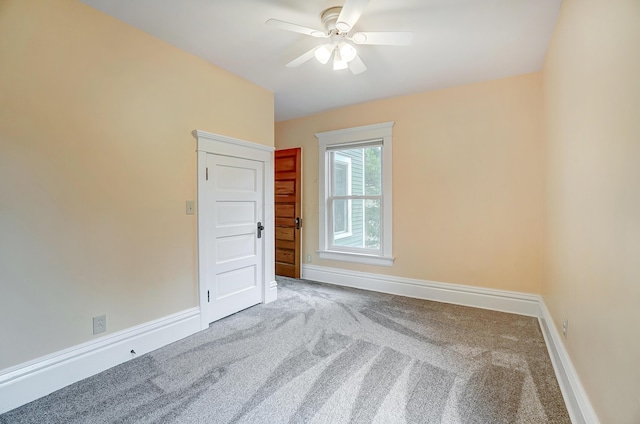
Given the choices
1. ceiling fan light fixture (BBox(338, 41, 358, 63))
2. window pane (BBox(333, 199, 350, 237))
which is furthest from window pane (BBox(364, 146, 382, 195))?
ceiling fan light fixture (BBox(338, 41, 358, 63))

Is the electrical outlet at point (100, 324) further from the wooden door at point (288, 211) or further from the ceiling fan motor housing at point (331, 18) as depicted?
the wooden door at point (288, 211)

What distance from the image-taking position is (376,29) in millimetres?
2316

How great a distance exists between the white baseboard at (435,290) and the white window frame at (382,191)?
22cm

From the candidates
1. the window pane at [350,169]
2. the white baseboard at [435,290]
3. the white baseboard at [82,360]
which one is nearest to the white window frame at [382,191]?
the window pane at [350,169]

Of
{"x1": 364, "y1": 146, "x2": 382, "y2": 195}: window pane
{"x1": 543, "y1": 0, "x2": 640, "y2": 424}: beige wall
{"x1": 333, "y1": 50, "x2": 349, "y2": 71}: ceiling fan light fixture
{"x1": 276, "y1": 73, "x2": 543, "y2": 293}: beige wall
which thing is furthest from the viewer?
{"x1": 364, "y1": 146, "x2": 382, "y2": 195}: window pane

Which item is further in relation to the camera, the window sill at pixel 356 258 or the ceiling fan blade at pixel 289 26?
the window sill at pixel 356 258

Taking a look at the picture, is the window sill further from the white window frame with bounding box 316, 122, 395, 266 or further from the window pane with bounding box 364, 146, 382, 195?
the window pane with bounding box 364, 146, 382, 195

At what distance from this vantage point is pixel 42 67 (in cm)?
186

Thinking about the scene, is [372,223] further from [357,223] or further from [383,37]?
[383,37]

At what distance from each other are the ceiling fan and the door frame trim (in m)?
1.08

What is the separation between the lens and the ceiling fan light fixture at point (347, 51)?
2238 mm

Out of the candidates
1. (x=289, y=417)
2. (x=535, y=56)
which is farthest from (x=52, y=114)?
(x=535, y=56)

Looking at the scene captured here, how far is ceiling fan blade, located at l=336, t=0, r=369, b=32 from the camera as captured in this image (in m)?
1.70

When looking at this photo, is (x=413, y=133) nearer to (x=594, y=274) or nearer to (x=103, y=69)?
(x=594, y=274)
